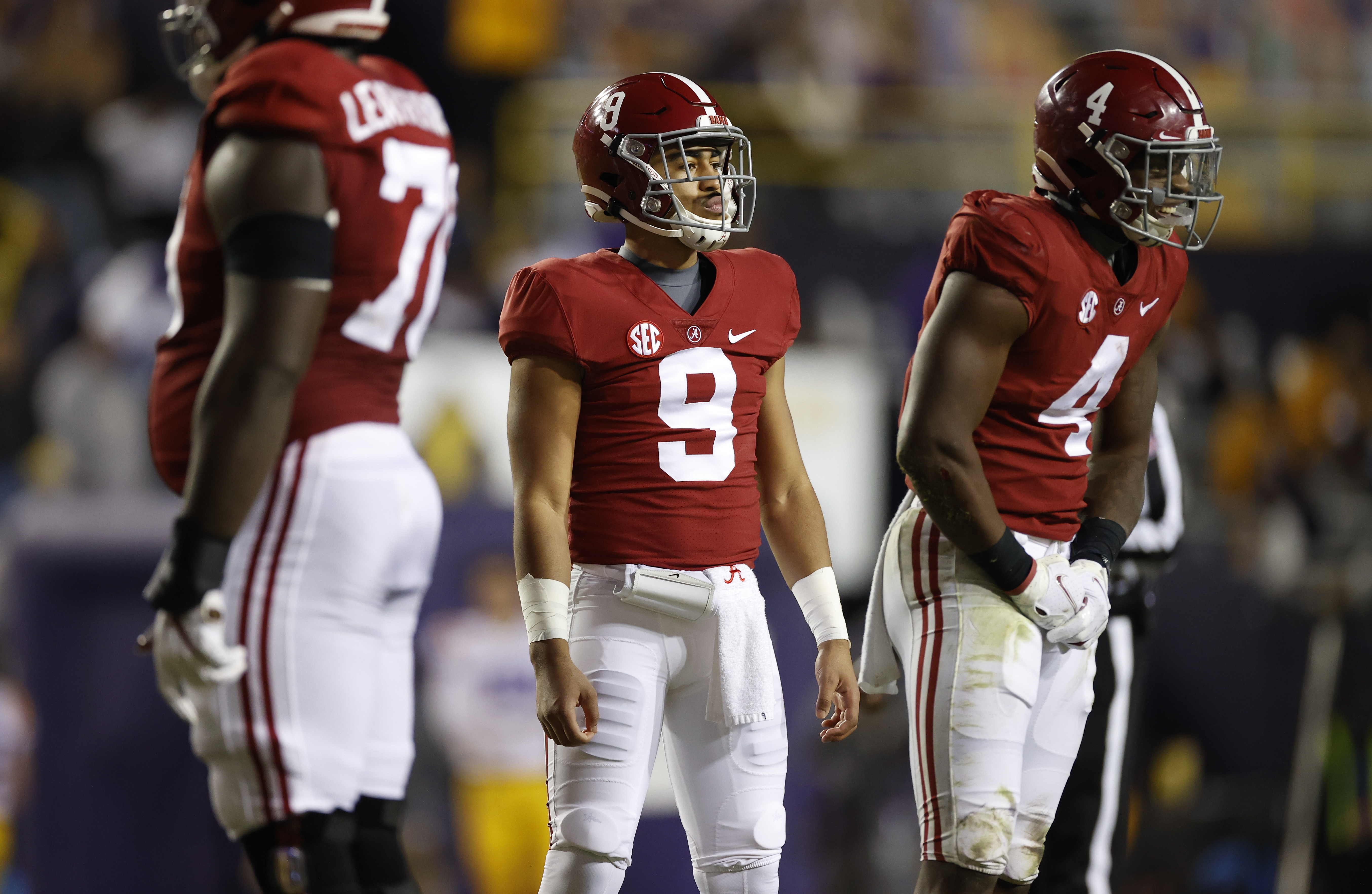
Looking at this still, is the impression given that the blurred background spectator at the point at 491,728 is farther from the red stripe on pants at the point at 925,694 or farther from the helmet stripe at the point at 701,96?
the helmet stripe at the point at 701,96

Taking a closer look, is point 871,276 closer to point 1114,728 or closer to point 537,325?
point 1114,728

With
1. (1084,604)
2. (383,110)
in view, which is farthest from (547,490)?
(1084,604)

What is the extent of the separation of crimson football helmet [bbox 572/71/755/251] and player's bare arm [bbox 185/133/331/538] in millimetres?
615

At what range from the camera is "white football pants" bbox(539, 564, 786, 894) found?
264 cm

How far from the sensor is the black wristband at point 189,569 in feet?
7.62

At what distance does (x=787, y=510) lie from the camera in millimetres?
2949

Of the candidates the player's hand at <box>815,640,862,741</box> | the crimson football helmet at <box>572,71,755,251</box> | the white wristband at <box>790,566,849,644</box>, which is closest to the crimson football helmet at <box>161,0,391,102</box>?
the crimson football helmet at <box>572,71,755,251</box>

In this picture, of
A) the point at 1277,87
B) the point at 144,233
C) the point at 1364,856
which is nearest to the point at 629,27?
the point at 144,233

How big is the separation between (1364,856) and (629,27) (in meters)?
6.99

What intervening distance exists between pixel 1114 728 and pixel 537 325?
165 centimetres

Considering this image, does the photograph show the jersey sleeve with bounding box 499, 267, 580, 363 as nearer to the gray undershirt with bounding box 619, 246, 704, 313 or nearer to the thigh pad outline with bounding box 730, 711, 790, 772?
the gray undershirt with bounding box 619, 246, 704, 313

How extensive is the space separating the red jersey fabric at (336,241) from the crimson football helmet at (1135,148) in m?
1.25

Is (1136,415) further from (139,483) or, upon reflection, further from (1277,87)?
(1277,87)

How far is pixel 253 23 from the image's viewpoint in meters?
2.58
